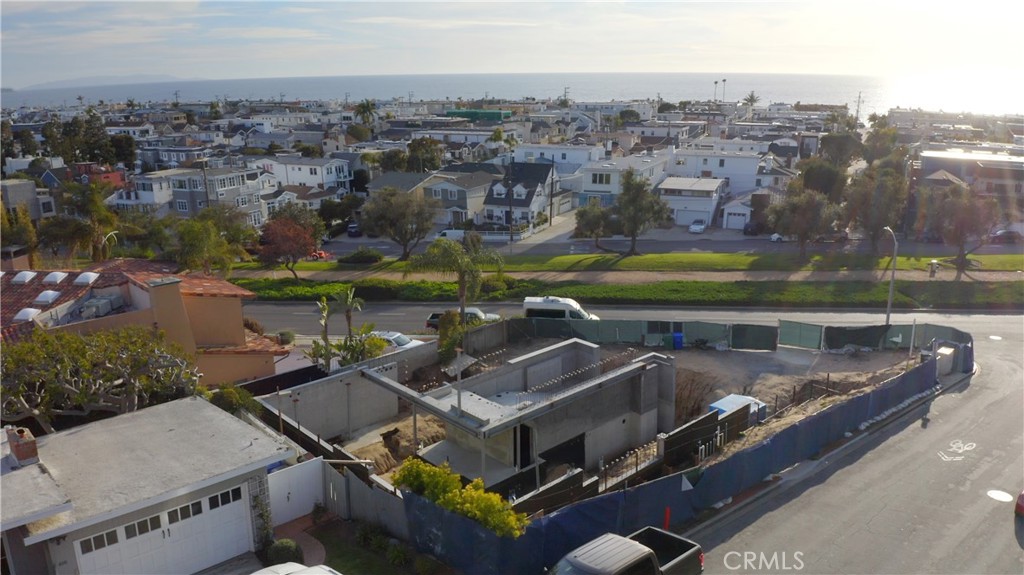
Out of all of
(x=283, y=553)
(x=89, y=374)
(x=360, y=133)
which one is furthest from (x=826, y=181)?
(x=360, y=133)

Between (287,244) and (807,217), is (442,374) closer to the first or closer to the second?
(287,244)

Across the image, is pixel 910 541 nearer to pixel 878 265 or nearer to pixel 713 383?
pixel 713 383

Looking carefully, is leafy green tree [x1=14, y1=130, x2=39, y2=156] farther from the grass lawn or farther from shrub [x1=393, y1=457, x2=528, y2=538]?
shrub [x1=393, y1=457, x2=528, y2=538]

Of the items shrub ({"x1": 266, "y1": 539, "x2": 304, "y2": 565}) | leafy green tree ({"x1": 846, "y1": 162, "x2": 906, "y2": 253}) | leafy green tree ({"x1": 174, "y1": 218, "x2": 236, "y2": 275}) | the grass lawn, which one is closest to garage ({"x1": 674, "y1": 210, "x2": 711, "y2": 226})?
the grass lawn

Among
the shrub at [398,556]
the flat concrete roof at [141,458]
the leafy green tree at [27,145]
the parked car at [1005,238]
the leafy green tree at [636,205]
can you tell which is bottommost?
the shrub at [398,556]

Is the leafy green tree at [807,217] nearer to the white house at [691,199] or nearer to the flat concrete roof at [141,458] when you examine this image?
the white house at [691,199]

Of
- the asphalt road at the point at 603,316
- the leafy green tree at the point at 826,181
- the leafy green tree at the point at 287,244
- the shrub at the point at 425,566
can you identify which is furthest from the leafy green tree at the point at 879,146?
the shrub at the point at 425,566
